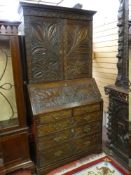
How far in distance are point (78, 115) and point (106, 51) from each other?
1.25m

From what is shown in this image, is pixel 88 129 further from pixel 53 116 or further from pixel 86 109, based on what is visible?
pixel 53 116

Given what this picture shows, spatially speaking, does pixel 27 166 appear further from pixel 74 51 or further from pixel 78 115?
pixel 74 51

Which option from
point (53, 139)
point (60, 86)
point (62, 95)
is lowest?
point (53, 139)

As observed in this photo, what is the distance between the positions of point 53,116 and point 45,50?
78cm

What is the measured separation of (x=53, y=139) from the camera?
1997mm

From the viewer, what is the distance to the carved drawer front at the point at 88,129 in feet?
7.03

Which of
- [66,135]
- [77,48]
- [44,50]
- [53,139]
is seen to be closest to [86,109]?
[66,135]

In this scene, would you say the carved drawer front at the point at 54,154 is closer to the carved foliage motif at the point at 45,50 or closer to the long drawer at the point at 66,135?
the long drawer at the point at 66,135

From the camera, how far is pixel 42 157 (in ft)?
6.48

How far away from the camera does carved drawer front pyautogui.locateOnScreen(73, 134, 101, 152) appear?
2176 mm

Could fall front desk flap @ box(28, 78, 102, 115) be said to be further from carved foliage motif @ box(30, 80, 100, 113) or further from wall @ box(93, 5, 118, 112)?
wall @ box(93, 5, 118, 112)

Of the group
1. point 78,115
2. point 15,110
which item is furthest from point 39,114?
point 78,115

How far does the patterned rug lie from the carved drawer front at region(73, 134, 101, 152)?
18cm

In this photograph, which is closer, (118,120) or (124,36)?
(124,36)
